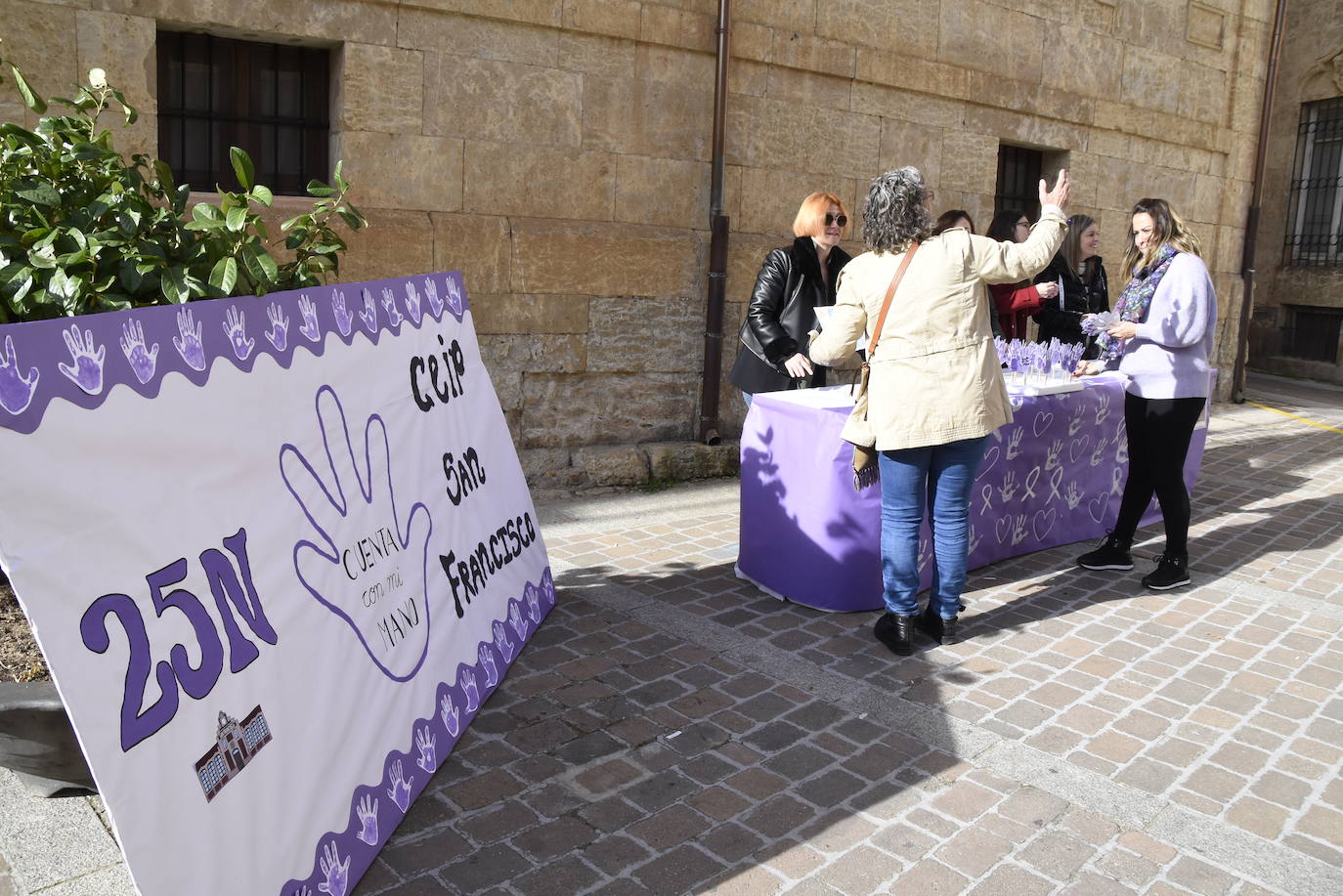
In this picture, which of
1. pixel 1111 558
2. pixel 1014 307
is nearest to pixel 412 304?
pixel 1111 558

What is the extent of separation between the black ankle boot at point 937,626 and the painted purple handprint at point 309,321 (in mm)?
2700

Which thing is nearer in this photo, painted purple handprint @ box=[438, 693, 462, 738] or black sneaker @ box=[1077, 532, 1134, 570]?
painted purple handprint @ box=[438, 693, 462, 738]

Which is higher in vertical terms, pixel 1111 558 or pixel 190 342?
pixel 190 342

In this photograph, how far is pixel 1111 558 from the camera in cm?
557

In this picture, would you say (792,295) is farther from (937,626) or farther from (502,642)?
(502,642)

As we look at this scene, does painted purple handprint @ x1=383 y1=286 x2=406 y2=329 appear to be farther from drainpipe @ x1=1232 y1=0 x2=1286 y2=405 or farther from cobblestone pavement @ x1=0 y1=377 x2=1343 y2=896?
drainpipe @ x1=1232 y1=0 x2=1286 y2=405

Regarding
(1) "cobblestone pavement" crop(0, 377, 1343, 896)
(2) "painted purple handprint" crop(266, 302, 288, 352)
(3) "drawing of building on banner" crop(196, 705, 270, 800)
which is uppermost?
(2) "painted purple handprint" crop(266, 302, 288, 352)

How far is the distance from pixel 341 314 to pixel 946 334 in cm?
221

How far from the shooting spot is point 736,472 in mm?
7621

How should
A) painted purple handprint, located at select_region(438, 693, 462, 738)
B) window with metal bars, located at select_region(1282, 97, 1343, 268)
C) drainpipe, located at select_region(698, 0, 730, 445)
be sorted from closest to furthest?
1. painted purple handprint, located at select_region(438, 693, 462, 738)
2. drainpipe, located at select_region(698, 0, 730, 445)
3. window with metal bars, located at select_region(1282, 97, 1343, 268)

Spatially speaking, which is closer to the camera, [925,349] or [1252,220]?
[925,349]

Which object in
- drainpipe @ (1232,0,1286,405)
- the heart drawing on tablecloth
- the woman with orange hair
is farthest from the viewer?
drainpipe @ (1232,0,1286,405)

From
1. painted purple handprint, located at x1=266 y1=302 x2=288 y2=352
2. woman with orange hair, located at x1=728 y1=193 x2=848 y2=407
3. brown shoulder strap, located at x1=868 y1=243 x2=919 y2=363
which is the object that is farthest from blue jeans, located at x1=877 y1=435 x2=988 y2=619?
painted purple handprint, located at x1=266 y1=302 x2=288 y2=352

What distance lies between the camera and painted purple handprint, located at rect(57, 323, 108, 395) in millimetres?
2068
